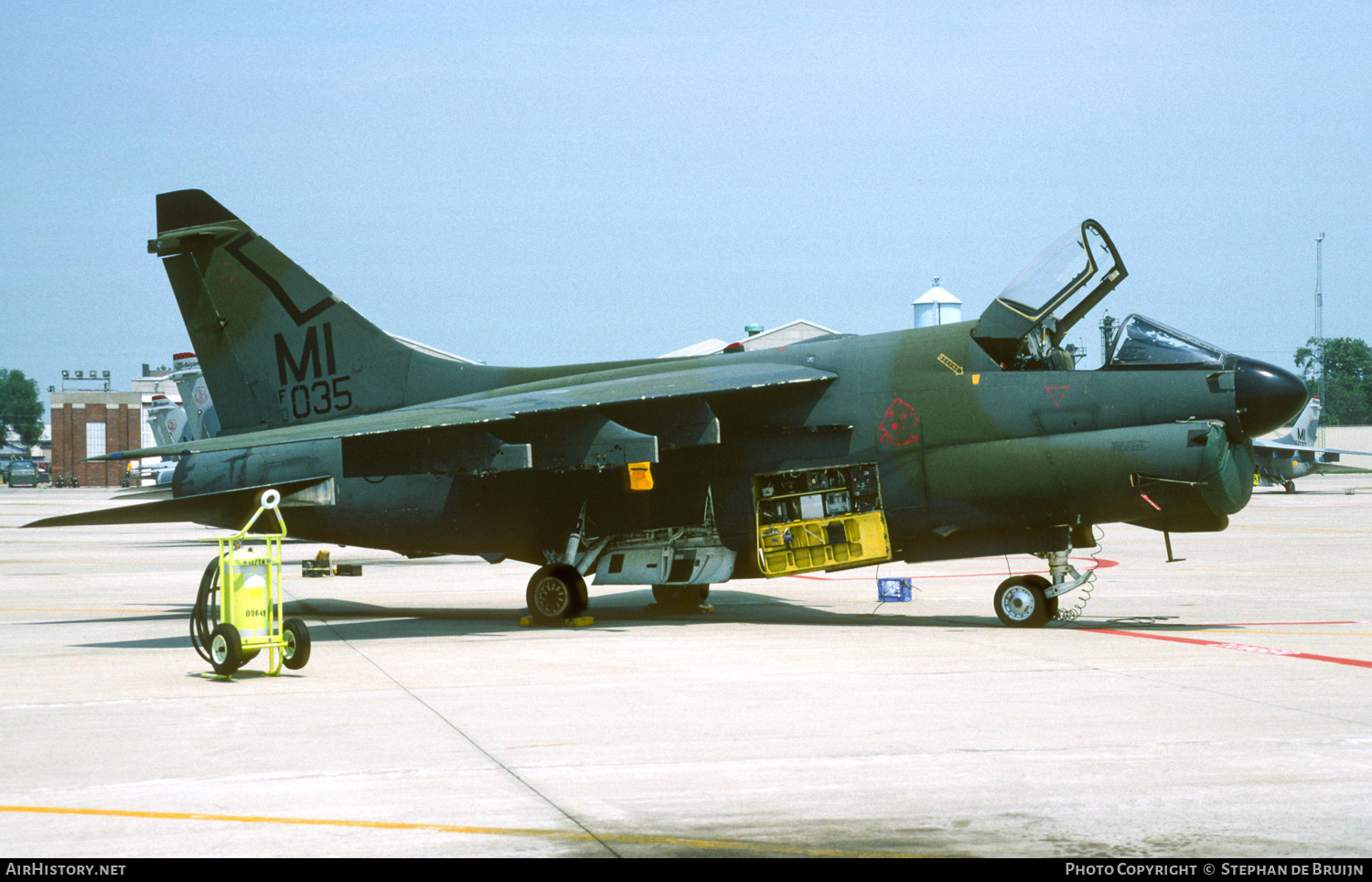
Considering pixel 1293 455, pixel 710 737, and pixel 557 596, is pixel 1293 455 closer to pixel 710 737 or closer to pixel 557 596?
pixel 557 596

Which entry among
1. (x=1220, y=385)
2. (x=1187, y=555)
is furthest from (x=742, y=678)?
(x=1187, y=555)

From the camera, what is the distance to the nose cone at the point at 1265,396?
525 inches

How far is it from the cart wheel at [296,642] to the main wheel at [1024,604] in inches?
301

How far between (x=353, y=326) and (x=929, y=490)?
8050 mm

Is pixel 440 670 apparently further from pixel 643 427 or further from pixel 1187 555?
pixel 1187 555

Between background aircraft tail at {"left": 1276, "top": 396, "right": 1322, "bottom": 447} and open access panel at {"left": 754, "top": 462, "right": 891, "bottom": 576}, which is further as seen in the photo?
background aircraft tail at {"left": 1276, "top": 396, "right": 1322, "bottom": 447}

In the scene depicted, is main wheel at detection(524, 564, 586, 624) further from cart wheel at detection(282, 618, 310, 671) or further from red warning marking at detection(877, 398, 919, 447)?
cart wheel at detection(282, 618, 310, 671)

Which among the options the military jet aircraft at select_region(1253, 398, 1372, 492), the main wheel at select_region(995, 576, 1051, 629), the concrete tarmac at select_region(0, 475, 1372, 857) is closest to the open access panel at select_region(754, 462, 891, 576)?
the concrete tarmac at select_region(0, 475, 1372, 857)

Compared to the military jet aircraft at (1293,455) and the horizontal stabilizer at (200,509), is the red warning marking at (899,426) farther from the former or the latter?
the military jet aircraft at (1293,455)

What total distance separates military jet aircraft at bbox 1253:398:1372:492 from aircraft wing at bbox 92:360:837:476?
47.1 metres

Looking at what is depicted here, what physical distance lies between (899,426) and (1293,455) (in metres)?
51.0

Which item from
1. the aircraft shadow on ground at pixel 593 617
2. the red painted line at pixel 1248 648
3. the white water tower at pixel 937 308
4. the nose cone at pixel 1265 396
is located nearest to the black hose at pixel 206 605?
the aircraft shadow on ground at pixel 593 617

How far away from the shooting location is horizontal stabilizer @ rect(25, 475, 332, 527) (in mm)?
13359

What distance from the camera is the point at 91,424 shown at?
132 metres
